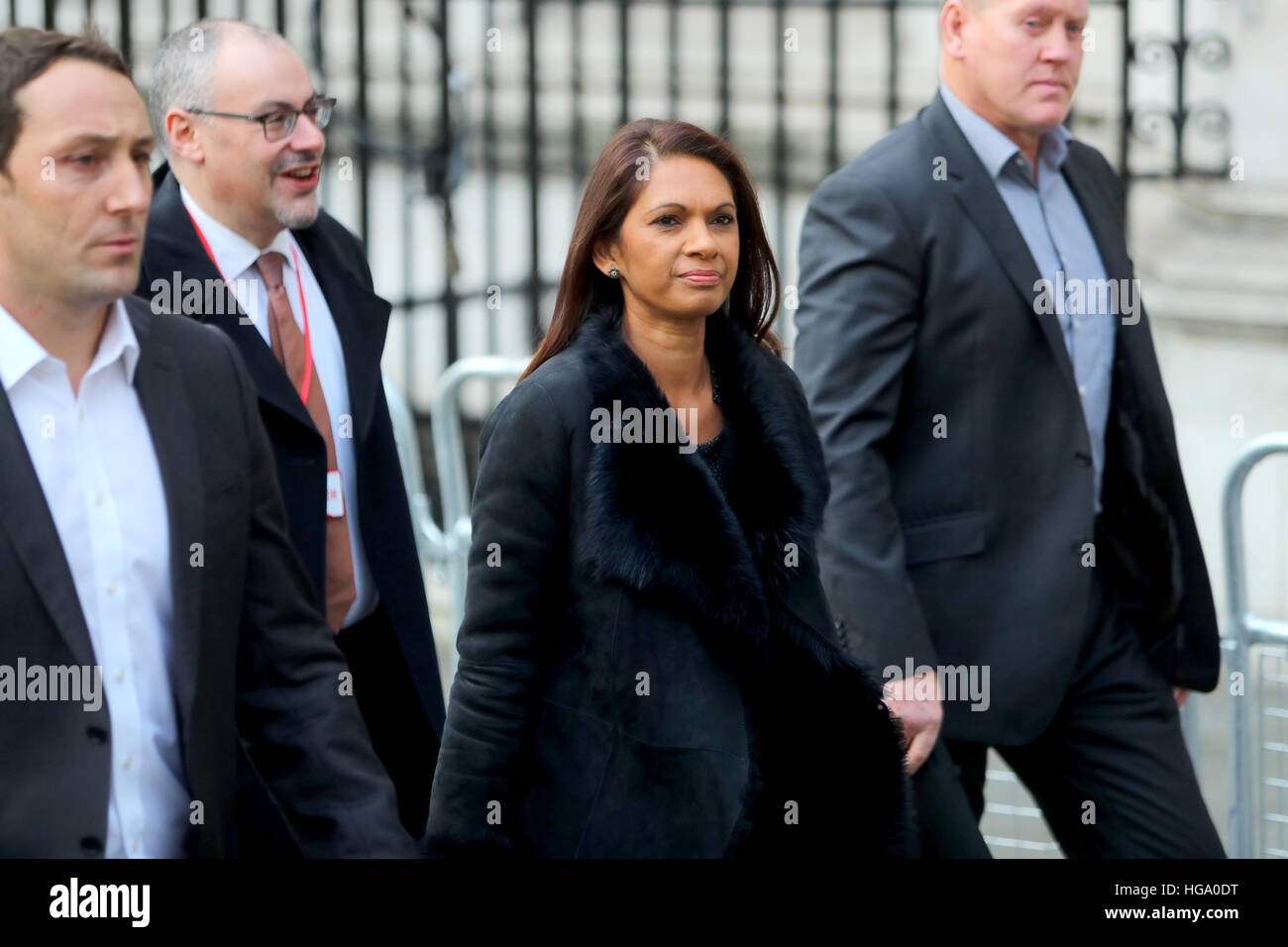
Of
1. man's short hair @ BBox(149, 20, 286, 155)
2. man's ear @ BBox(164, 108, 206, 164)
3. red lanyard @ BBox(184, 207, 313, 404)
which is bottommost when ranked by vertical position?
red lanyard @ BBox(184, 207, 313, 404)

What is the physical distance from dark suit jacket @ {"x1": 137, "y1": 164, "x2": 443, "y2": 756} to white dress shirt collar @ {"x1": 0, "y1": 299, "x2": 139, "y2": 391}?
1055 mm

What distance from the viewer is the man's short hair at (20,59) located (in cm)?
277

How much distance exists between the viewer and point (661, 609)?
329cm

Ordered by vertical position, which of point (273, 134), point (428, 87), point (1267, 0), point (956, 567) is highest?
point (428, 87)

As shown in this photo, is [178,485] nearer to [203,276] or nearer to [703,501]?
[703,501]

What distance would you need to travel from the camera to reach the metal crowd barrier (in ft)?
15.8

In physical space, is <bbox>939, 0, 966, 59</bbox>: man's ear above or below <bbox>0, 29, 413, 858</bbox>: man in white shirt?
above

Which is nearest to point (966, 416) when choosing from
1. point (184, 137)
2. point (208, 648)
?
point (184, 137)

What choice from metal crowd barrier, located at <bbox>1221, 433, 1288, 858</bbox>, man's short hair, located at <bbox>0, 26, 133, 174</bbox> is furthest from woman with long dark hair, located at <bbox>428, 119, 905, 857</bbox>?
metal crowd barrier, located at <bbox>1221, 433, 1288, 858</bbox>

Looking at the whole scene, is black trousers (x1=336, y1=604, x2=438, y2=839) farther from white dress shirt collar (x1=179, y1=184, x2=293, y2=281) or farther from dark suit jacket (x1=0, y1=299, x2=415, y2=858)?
dark suit jacket (x1=0, y1=299, x2=415, y2=858)

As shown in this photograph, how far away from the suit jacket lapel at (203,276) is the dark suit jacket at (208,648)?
3.04 ft
